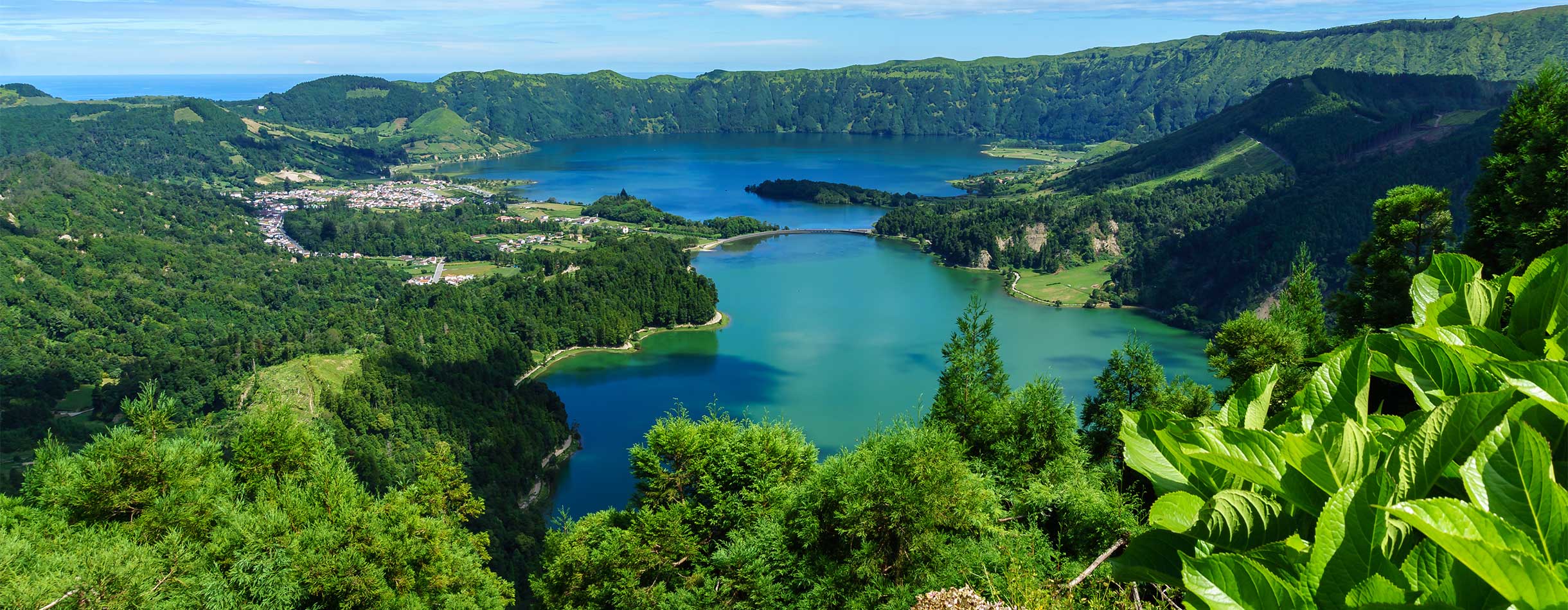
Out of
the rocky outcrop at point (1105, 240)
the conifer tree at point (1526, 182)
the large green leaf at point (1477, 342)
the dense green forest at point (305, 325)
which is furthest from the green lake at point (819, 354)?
the large green leaf at point (1477, 342)

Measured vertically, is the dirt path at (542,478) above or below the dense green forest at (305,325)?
below

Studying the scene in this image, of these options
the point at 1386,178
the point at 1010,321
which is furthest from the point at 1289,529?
the point at 1386,178

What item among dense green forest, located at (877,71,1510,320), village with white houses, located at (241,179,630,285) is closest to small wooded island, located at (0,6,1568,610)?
dense green forest, located at (877,71,1510,320)

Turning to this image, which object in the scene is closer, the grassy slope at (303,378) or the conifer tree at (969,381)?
the conifer tree at (969,381)

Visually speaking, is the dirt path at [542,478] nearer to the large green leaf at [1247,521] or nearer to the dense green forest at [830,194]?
the large green leaf at [1247,521]

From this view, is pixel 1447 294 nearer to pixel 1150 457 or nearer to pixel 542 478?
pixel 1150 457

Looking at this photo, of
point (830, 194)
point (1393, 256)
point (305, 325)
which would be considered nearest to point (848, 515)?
point (1393, 256)

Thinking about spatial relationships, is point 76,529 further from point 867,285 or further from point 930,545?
point 867,285
